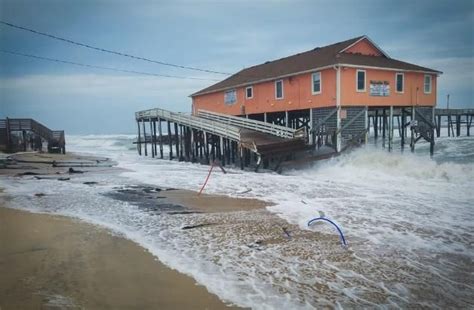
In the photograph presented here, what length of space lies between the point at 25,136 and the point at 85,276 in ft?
96.9

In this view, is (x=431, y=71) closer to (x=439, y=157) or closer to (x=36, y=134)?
(x=439, y=157)

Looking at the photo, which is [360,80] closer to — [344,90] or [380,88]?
[344,90]

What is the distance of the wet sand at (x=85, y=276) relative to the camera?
4.19 m

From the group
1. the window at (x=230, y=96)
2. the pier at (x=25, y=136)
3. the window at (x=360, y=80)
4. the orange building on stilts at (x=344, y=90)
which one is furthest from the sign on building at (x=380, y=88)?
the pier at (x=25, y=136)

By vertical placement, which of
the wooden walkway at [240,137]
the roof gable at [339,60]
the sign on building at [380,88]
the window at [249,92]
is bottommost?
the wooden walkway at [240,137]

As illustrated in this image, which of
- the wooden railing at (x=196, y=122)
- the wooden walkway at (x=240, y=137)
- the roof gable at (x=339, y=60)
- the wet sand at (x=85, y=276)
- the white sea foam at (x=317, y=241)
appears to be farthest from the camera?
the wooden railing at (x=196, y=122)

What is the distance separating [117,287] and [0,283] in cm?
149

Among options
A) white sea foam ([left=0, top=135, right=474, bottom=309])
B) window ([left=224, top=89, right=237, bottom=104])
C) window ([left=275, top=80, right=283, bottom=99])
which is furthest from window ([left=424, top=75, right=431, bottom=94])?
window ([left=224, top=89, right=237, bottom=104])

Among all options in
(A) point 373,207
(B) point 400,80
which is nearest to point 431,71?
(B) point 400,80

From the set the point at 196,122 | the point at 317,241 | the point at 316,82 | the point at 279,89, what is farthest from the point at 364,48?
the point at 317,241

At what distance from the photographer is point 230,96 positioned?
3038 cm

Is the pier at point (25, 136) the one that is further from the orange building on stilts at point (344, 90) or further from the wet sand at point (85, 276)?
the wet sand at point (85, 276)

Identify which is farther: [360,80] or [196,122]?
[196,122]

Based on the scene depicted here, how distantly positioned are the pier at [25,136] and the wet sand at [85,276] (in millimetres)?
24143
